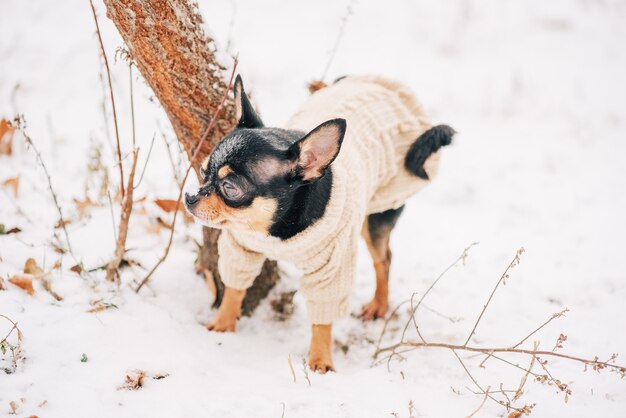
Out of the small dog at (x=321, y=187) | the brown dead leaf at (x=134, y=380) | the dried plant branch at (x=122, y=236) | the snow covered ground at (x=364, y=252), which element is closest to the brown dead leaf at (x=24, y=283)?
the snow covered ground at (x=364, y=252)

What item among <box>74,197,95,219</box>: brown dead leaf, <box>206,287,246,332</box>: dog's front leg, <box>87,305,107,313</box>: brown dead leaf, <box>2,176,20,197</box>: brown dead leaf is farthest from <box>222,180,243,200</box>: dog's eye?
<box>2,176,20,197</box>: brown dead leaf

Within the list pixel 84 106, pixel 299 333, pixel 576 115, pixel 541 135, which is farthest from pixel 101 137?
pixel 576 115

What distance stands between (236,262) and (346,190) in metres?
0.78

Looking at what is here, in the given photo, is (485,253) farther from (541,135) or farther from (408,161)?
(541,135)

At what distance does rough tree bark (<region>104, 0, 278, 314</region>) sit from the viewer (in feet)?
7.32

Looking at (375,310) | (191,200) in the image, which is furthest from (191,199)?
(375,310)

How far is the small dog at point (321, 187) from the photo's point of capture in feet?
7.48

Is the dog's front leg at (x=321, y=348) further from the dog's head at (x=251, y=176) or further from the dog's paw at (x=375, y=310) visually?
the dog's head at (x=251, y=176)

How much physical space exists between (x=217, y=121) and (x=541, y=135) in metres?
5.86

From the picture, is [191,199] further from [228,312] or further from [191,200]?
[228,312]

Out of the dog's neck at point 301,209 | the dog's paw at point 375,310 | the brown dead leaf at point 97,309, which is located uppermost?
the dog's neck at point 301,209

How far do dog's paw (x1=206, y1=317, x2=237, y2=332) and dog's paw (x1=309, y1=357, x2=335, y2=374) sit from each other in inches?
22.1

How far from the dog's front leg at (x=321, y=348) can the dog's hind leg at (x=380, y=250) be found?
659 millimetres

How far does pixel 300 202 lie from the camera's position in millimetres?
2434
